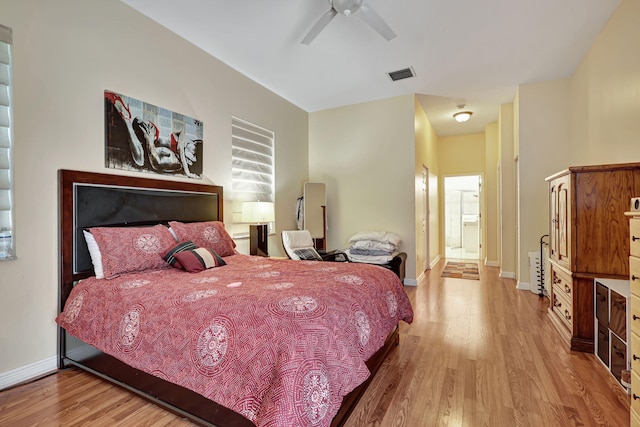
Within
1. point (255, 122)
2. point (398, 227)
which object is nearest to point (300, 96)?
point (255, 122)

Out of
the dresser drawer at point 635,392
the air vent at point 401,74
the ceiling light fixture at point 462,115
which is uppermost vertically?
the air vent at point 401,74

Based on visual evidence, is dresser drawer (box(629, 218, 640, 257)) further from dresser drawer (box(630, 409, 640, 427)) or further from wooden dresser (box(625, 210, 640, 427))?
dresser drawer (box(630, 409, 640, 427))

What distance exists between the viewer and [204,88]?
345 centimetres

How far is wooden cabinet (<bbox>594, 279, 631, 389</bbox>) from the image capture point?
6.28 feet

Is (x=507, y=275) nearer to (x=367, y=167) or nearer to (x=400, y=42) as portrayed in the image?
(x=367, y=167)

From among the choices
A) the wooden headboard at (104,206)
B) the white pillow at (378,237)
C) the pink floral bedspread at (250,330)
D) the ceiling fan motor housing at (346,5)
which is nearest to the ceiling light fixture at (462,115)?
the white pillow at (378,237)

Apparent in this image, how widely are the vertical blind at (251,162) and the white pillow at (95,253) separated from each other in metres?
1.73

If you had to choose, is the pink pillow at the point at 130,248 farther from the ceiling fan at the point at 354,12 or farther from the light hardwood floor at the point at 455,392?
the ceiling fan at the point at 354,12

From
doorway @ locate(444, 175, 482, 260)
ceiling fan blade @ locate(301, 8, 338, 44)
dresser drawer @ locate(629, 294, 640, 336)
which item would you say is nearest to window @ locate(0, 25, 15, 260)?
ceiling fan blade @ locate(301, 8, 338, 44)

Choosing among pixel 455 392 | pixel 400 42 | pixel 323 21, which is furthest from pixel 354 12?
pixel 455 392

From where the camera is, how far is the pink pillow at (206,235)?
2799 mm

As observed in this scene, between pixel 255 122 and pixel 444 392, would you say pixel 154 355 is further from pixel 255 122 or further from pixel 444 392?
pixel 255 122

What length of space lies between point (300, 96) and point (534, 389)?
4443mm

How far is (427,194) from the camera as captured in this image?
5969mm
